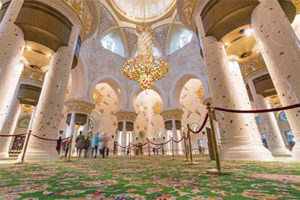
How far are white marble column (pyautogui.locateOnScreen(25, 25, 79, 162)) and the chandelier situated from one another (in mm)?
3665

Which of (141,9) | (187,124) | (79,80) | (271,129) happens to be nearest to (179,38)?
(141,9)

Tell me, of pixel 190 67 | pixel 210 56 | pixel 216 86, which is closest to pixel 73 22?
pixel 210 56

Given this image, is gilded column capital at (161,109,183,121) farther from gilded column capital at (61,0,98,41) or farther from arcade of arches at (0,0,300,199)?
gilded column capital at (61,0,98,41)

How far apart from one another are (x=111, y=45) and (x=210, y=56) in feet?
38.5

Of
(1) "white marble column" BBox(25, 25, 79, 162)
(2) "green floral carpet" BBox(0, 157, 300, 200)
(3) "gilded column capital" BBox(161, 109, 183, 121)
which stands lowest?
(2) "green floral carpet" BBox(0, 157, 300, 200)

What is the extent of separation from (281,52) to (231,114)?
172cm

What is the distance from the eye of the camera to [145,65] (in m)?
7.80

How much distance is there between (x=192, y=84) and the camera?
17469mm

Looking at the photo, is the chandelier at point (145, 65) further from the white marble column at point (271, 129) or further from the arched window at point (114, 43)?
the arched window at point (114, 43)

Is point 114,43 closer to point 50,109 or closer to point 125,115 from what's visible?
point 125,115

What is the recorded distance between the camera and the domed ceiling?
13640 mm

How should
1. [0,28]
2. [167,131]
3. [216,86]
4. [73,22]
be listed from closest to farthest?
[0,28] < [216,86] < [73,22] < [167,131]

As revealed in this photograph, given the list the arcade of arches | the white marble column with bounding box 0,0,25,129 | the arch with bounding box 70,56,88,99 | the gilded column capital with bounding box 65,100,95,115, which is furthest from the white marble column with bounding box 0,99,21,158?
the white marble column with bounding box 0,0,25,129

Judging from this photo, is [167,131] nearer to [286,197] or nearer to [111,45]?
[111,45]
